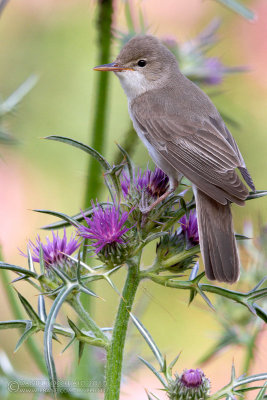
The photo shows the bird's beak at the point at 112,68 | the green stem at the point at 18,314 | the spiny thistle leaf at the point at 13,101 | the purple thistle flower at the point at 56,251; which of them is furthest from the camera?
the spiny thistle leaf at the point at 13,101

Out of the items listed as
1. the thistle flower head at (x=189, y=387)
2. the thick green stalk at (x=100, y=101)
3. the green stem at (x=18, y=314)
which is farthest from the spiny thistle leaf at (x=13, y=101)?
the thistle flower head at (x=189, y=387)

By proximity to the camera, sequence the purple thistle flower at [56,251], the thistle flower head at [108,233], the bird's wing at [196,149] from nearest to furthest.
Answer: the thistle flower head at [108,233]
the purple thistle flower at [56,251]
the bird's wing at [196,149]

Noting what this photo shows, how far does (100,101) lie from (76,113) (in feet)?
7.03

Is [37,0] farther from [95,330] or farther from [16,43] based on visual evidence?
[95,330]

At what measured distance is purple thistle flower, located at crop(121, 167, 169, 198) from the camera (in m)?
2.26

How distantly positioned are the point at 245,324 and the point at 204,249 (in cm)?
68

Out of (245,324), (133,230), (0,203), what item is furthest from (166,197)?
(0,203)

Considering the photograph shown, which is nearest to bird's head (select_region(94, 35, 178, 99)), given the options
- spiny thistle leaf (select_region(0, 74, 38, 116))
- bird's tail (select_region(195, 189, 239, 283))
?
spiny thistle leaf (select_region(0, 74, 38, 116))

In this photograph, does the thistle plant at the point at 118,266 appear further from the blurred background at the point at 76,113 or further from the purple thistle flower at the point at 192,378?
the blurred background at the point at 76,113

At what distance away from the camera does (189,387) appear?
6.81 ft

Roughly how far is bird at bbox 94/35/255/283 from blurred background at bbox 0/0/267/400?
2.84ft

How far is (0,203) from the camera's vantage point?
4.47 meters

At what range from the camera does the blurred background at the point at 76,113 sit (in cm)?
458

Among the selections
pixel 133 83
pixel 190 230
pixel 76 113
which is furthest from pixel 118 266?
pixel 76 113
